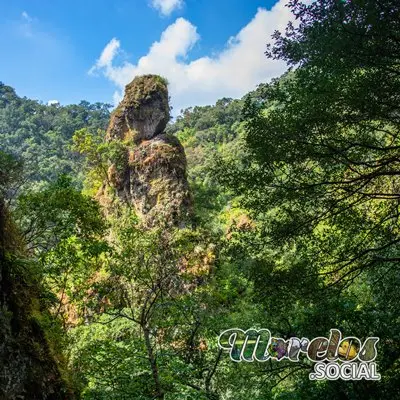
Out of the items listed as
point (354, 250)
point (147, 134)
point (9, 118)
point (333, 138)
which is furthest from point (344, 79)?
point (9, 118)

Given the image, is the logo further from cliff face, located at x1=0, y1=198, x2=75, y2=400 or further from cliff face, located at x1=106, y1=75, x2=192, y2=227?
cliff face, located at x1=106, y1=75, x2=192, y2=227

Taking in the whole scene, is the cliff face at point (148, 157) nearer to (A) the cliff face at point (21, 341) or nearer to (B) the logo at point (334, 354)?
(B) the logo at point (334, 354)

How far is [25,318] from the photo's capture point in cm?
544

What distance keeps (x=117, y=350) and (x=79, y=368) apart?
161cm

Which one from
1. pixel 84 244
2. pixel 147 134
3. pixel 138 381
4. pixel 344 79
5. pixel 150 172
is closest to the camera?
pixel 344 79

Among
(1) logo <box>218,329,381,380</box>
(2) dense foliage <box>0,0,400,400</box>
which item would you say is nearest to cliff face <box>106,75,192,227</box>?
(2) dense foliage <box>0,0,400,400</box>

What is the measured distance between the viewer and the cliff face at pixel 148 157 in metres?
18.5

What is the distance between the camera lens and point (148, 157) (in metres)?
19.6

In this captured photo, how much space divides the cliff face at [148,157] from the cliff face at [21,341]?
32.8 ft

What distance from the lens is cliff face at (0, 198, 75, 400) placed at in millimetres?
4211

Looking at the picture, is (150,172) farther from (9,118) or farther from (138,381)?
(9,118)

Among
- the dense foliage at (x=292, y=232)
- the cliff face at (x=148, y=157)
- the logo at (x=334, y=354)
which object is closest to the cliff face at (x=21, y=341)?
the dense foliage at (x=292, y=232)

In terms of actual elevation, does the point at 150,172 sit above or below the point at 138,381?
above

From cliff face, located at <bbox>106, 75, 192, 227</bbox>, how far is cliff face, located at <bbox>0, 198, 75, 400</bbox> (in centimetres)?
→ 1000
